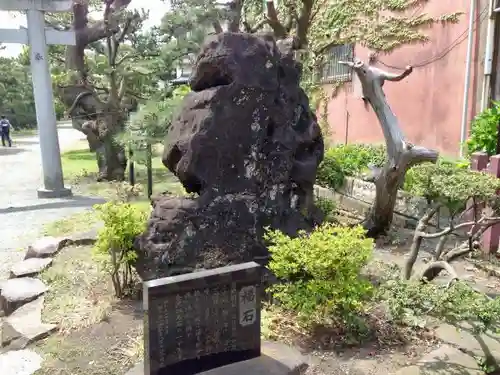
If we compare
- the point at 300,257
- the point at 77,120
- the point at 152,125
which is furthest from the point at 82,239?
the point at 77,120

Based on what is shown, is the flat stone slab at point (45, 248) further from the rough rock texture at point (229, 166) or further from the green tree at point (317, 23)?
the green tree at point (317, 23)

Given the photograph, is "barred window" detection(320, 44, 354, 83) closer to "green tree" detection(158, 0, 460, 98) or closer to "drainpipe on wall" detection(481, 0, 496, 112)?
"green tree" detection(158, 0, 460, 98)

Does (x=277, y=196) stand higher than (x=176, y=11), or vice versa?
(x=176, y=11)

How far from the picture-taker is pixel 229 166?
4.79 meters

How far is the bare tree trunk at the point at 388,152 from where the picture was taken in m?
6.36

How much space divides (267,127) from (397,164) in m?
2.37

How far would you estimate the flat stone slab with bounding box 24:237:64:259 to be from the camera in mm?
6289

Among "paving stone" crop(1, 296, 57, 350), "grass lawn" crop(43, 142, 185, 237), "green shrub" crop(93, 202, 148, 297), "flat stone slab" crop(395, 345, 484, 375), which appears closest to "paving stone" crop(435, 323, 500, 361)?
"flat stone slab" crop(395, 345, 484, 375)

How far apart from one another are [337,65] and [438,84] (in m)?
3.98

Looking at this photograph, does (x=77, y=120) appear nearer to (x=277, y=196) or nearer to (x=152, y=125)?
(x=152, y=125)

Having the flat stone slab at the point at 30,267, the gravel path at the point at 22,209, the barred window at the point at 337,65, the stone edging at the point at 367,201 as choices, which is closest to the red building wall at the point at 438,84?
the barred window at the point at 337,65

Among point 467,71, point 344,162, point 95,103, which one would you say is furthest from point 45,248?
point 467,71

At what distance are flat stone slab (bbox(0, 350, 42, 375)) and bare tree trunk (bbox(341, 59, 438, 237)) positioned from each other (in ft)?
15.9

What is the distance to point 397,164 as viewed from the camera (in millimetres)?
6473
